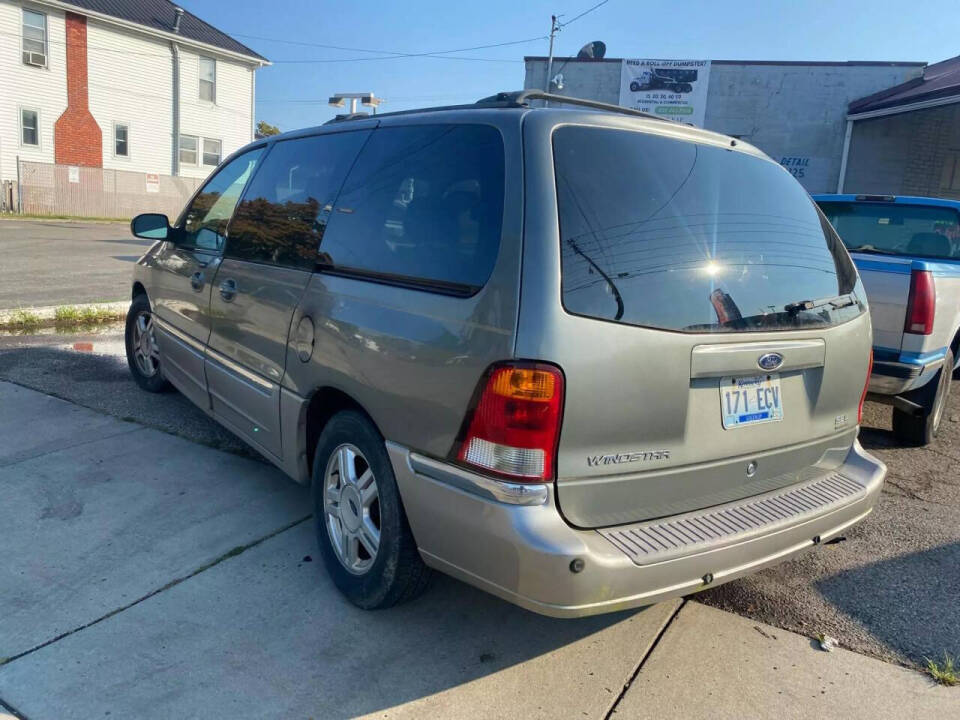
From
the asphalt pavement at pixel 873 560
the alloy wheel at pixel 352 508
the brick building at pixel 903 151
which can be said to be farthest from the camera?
the brick building at pixel 903 151

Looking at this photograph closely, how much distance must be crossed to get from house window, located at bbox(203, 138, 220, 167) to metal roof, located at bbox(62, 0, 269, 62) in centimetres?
359

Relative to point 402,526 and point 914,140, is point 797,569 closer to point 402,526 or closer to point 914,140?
point 402,526

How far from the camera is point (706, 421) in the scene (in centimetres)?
261

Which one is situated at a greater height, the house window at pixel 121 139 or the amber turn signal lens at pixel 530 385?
the house window at pixel 121 139

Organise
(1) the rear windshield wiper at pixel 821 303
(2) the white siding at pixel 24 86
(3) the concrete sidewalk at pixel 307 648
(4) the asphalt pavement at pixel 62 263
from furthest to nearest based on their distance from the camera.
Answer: (2) the white siding at pixel 24 86 < (4) the asphalt pavement at pixel 62 263 < (1) the rear windshield wiper at pixel 821 303 < (3) the concrete sidewalk at pixel 307 648

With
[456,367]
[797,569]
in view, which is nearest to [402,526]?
[456,367]

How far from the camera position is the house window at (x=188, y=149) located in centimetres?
3006

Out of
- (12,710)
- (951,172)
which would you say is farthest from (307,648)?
(951,172)

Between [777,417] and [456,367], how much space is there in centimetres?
123

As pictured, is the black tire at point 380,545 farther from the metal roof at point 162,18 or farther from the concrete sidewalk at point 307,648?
the metal roof at point 162,18

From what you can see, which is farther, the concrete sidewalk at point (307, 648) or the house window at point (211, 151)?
the house window at point (211, 151)

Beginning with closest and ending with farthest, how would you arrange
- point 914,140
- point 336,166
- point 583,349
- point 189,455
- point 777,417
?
point 583,349, point 777,417, point 336,166, point 189,455, point 914,140

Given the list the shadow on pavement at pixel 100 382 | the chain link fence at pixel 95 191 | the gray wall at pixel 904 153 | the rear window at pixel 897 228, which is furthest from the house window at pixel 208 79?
the rear window at pixel 897 228

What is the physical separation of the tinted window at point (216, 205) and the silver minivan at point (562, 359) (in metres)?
1.03
